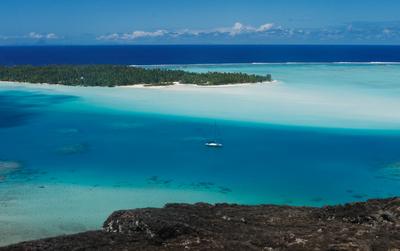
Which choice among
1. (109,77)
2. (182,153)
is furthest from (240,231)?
(109,77)

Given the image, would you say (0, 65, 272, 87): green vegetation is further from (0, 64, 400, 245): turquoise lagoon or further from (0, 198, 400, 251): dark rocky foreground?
(0, 198, 400, 251): dark rocky foreground

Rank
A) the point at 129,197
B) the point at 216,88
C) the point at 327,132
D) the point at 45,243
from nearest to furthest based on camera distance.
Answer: the point at 45,243, the point at 129,197, the point at 327,132, the point at 216,88

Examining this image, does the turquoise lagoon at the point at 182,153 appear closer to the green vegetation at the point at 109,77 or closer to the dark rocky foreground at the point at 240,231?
the dark rocky foreground at the point at 240,231

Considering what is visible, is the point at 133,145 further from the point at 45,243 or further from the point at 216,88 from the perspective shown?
the point at 216,88

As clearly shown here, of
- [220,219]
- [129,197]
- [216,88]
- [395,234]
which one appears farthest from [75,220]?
[216,88]

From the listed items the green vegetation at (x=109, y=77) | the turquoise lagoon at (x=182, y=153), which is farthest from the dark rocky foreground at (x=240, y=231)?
the green vegetation at (x=109, y=77)

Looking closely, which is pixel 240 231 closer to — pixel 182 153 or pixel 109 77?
pixel 182 153
